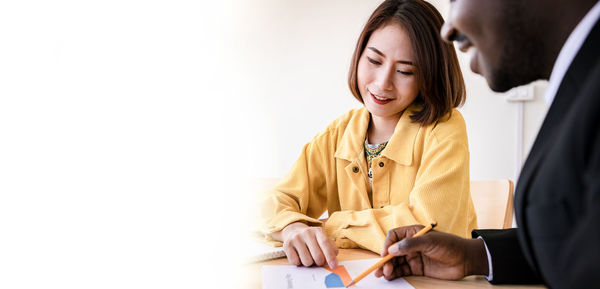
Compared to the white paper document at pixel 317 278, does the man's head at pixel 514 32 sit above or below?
above

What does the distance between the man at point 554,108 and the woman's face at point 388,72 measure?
0.46 m

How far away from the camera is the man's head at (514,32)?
1.66 ft

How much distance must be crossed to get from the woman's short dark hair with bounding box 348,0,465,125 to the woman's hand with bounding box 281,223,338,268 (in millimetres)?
489

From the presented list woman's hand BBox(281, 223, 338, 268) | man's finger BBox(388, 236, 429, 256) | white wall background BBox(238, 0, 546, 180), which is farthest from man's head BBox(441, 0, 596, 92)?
white wall background BBox(238, 0, 546, 180)

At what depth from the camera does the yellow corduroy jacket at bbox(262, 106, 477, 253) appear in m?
0.98

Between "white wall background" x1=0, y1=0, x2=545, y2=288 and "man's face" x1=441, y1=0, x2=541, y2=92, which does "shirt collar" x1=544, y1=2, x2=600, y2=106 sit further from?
"white wall background" x1=0, y1=0, x2=545, y2=288

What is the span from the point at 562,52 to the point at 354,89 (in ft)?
2.61

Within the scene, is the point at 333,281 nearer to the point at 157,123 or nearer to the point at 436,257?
the point at 436,257

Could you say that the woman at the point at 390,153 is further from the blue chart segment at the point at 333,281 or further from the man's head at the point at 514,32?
the man's head at the point at 514,32

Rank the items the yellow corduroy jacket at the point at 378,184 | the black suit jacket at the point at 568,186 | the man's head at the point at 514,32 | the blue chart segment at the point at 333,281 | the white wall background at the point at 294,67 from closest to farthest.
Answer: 1. the black suit jacket at the point at 568,186
2. the man's head at the point at 514,32
3. the blue chart segment at the point at 333,281
4. the yellow corduroy jacket at the point at 378,184
5. the white wall background at the point at 294,67

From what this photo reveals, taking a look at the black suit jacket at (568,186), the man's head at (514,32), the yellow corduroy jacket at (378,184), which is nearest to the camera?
the black suit jacket at (568,186)

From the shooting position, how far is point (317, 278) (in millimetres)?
749

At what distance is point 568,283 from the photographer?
0.43m

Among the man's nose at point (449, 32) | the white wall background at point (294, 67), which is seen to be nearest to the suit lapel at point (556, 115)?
the man's nose at point (449, 32)
